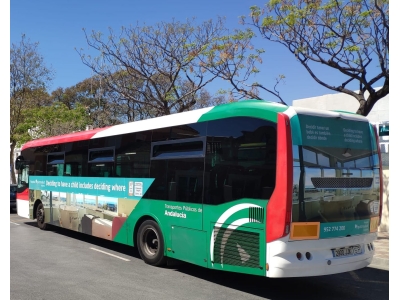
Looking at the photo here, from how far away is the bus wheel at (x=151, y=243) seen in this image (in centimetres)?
863

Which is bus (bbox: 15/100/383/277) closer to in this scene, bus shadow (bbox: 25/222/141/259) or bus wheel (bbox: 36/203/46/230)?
bus shadow (bbox: 25/222/141/259)

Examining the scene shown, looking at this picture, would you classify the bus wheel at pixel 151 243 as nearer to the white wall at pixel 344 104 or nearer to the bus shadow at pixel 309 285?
the bus shadow at pixel 309 285

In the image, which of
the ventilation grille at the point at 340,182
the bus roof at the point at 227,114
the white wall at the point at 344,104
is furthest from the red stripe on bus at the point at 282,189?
the white wall at the point at 344,104

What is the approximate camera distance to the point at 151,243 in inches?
362

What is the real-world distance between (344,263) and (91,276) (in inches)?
171

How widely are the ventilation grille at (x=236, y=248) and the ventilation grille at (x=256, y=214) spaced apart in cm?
21

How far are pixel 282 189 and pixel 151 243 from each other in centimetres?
393

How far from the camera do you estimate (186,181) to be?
8.04 metres

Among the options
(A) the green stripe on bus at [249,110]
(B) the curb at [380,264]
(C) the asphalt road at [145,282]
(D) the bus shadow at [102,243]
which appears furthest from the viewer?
(D) the bus shadow at [102,243]

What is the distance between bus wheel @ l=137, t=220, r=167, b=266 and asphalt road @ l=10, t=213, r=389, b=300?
6.7 inches

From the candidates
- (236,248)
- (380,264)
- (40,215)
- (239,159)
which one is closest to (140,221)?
(236,248)

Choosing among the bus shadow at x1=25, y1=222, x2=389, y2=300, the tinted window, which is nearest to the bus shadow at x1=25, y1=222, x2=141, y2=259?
the bus shadow at x1=25, y1=222, x2=389, y2=300

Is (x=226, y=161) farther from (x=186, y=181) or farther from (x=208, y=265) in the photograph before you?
(x=208, y=265)

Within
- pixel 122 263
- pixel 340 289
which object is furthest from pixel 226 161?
pixel 122 263
